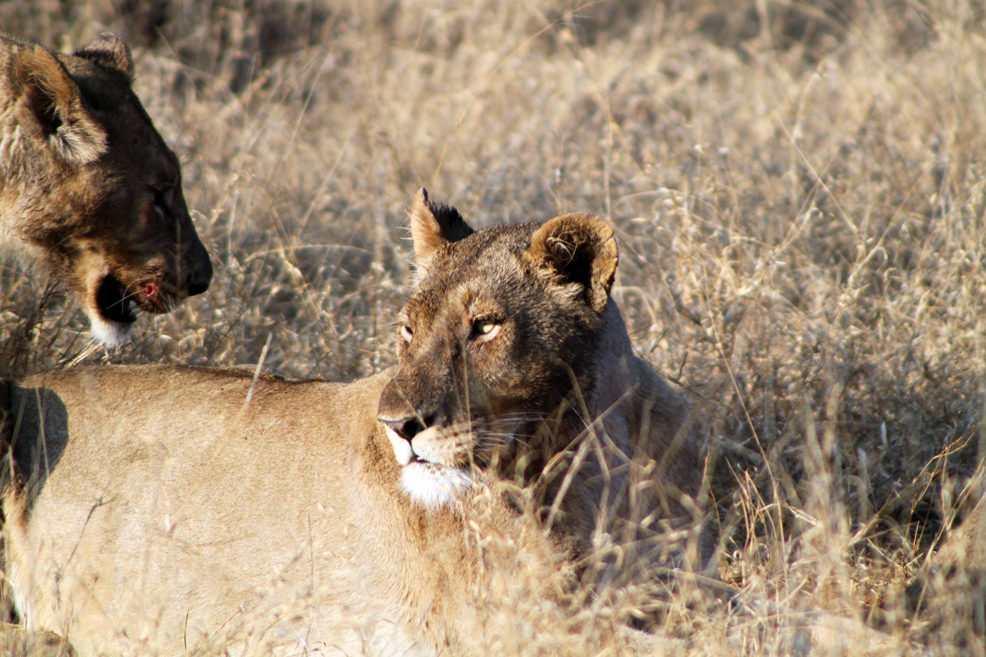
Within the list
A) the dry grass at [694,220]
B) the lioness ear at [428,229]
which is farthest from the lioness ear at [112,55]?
the lioness ear at [428,229]

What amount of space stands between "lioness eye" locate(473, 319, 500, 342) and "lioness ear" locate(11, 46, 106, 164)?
79.2 inches

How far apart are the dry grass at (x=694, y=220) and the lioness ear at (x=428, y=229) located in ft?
4.23

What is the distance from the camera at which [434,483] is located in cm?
290

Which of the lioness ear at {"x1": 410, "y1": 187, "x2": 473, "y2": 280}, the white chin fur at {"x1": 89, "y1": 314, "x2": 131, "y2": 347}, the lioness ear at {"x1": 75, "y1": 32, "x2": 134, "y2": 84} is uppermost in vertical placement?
the lioness ear at {"x1": 75, "y1": 32, "x2": 134, "y2": 84}

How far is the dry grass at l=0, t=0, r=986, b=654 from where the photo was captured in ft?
12.4

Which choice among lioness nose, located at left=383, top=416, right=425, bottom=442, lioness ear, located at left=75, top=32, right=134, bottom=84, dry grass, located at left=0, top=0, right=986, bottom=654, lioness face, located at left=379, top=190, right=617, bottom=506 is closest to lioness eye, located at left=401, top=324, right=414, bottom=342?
lioness face, located at left=379, top=190, right=617, bottom=506

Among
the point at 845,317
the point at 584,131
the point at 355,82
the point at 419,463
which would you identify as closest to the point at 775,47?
the point at 584,131

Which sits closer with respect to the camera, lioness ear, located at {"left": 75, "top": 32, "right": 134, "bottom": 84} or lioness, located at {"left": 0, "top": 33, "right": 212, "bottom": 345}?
lioness, located at {"left": 0, "top": 33, "right": 212, "bottom": 345}

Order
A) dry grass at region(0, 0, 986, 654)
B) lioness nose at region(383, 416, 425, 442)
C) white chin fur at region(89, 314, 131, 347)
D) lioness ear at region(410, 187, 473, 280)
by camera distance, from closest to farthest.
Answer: lioness nose at region(383, 416, 425, 442) → lioness ear at region(410, 187, 473, 280) → dry grass at region(0, 0, 986, 654) → white chin fur at region(89, 314, 131, 347)

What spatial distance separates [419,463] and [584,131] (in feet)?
17.3

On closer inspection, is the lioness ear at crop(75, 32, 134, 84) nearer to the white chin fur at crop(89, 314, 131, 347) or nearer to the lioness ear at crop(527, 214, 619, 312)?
the white chin fur at crop(89, 314, 131, 347)

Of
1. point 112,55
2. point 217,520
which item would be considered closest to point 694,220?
point 112,55

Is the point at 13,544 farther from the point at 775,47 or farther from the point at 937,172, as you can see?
the point at 775,47

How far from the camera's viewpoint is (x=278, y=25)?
32.8ft
